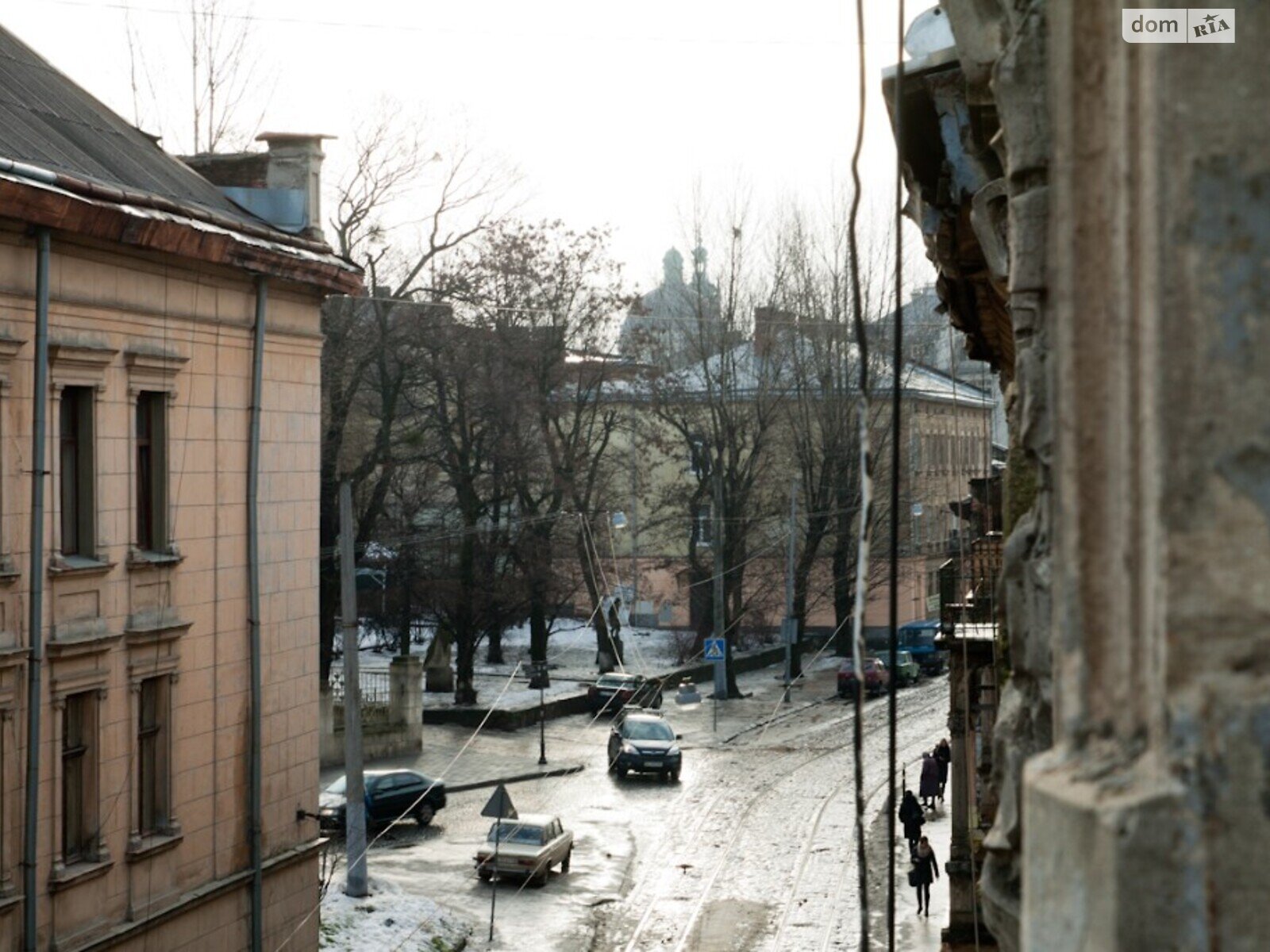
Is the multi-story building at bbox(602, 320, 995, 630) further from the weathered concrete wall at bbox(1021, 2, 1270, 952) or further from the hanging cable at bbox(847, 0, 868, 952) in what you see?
the weathered concrete wall at bbox(1021, 2, 1270, 952)

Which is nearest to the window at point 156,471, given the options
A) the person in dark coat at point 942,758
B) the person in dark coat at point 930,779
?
the person in dark coat at point 930,779

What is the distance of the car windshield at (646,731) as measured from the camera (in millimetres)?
31531

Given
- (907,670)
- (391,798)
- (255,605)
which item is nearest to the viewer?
(255,605)

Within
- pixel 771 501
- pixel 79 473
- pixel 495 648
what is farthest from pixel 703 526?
pixel 79 473

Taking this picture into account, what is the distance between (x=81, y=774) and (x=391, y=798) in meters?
13.2

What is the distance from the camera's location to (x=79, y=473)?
46.0 feet

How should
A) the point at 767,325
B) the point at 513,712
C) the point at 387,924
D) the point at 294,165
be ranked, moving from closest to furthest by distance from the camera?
the point at 294,165, the point at 387,924, the point at 513,712, the point at 767,325

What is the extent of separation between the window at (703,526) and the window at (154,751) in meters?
32.7

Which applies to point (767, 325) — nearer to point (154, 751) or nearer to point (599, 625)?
point (599, 625)

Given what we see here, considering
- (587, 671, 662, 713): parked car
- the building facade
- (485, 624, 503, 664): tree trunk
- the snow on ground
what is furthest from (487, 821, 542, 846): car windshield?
the building facade

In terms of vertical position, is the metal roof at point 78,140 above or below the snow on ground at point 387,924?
above

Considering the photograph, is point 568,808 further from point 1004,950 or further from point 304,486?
point 1004,950

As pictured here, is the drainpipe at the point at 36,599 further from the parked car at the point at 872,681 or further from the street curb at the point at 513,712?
the parked car at the point at 872,681

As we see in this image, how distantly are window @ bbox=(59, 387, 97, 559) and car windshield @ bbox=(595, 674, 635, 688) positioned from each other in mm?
25857
